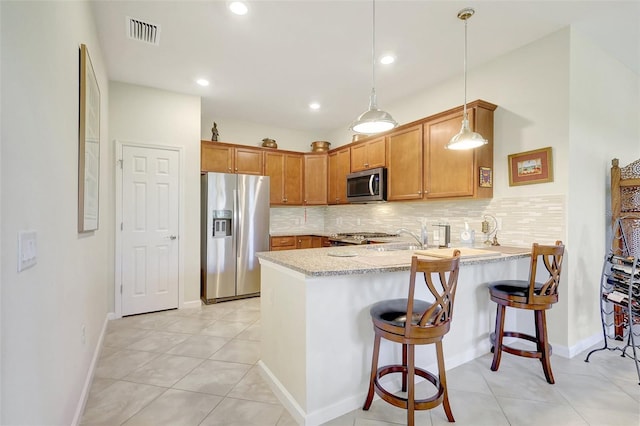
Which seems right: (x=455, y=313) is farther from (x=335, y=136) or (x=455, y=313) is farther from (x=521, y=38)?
(x=335, y=136)

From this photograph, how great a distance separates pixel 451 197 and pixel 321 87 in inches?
80.5

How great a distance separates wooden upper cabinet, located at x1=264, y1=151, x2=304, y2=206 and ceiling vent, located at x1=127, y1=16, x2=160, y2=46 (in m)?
2.43

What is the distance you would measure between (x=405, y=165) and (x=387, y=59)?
1.24 metres

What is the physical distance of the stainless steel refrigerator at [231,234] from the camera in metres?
4.08

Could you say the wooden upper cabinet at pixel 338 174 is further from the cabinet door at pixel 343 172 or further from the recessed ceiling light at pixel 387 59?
the recessed ceiling light at pixel 387 59

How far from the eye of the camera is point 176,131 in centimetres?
384

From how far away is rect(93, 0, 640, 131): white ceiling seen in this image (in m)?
2.34

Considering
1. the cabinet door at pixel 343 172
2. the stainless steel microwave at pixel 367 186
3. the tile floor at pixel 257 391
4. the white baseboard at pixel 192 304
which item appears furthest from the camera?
the cabinet door at pixel 343 172

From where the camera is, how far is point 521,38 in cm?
273

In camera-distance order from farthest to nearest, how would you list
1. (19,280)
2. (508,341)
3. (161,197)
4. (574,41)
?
(161,197) → (508,341) → (574,41) → (19,280)

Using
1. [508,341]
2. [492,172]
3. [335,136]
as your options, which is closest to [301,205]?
[335,136]

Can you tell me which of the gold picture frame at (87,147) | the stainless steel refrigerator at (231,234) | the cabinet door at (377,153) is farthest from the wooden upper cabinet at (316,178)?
the gold picture frame at (87,147)

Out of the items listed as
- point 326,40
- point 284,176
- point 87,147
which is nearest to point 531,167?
point 326,40

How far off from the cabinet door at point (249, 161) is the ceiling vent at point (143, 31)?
6.75 feet
